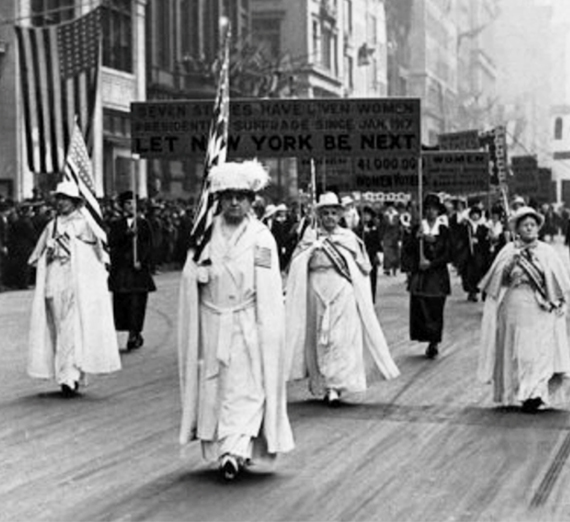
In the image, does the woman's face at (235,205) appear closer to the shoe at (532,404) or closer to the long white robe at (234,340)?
the long white robe at (234,340)

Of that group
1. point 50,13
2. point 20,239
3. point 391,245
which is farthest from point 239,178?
point 391,245

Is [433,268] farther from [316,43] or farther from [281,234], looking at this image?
[316,43]

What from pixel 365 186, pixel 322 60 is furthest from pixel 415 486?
pixel 322 60

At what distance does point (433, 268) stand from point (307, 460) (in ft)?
22.5

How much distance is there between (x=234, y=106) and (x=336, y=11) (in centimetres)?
5655

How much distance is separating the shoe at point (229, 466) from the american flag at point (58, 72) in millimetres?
19279

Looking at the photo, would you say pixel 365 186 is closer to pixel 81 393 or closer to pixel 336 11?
pixel 81 393

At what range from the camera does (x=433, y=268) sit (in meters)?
15.3

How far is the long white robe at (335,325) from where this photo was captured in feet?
37.4

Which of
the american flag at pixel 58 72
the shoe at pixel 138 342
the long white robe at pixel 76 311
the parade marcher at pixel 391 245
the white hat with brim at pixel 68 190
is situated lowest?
the parade marcher at pixel 391 245

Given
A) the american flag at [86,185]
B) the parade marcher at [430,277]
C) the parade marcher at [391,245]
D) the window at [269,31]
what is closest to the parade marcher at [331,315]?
the american flag at [86,185]

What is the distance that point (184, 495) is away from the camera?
765cm

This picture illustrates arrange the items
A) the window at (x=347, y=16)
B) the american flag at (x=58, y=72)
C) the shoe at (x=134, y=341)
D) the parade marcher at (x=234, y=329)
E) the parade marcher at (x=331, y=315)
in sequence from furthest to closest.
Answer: the window at (x=347, y=16) → the american flag at (x=58, y=72) → the shoe at (x=134, y=341) → the parade marcher at (x=331, y=315) → the parade marcher at (x=234, y=329)

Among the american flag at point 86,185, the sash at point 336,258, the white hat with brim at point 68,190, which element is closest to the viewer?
the sash at point 336,258
